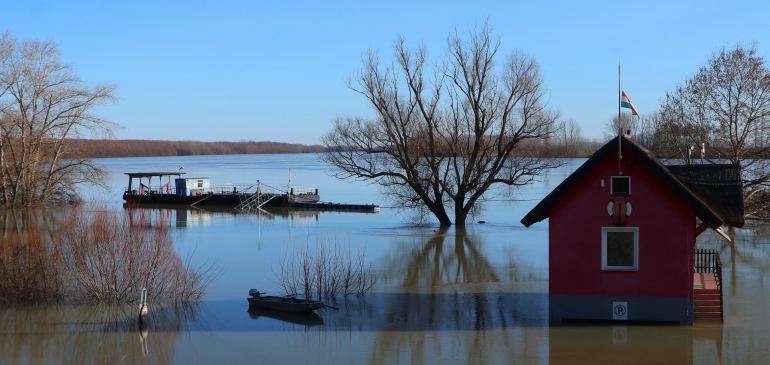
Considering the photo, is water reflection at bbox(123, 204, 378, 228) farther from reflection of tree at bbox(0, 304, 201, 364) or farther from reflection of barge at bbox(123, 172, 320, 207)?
reflection of tree at bbox(0, 304, 201, 364)

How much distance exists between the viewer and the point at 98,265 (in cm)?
2009

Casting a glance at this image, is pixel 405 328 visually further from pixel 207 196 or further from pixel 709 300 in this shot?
pixel 207 196

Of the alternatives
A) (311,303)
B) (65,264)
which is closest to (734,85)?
(311,303)

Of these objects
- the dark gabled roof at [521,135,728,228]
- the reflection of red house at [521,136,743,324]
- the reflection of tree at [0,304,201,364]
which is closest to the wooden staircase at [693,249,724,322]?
the reflection of red house at [521,136,743,324]

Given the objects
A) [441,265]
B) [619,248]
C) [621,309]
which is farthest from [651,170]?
[441,265]

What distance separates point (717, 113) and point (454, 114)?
14572 millimetres

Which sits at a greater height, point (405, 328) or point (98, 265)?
point (98, 265)

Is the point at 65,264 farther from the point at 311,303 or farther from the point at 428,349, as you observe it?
the point at 428,349

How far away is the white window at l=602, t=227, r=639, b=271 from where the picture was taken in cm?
1600

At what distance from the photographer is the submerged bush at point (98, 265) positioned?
65.3ft

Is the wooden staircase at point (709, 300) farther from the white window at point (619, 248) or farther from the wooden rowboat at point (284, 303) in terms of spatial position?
the wooden rowboat at point (284, 303)

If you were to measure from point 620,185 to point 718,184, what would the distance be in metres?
2.65

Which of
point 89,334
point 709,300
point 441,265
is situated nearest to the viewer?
point 709,300

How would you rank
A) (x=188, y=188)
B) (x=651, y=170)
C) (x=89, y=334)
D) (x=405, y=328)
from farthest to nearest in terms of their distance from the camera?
(x=188, y=188)
(x=89, y=334)
(x=405, y=328)
(x=651, y=170)
